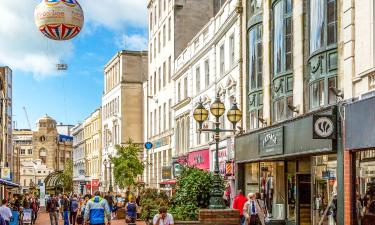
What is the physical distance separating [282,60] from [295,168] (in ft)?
13.1

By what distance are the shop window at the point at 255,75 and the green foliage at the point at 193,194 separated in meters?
6.20

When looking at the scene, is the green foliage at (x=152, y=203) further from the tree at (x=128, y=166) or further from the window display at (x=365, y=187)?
the tree at (x=128, y=166)

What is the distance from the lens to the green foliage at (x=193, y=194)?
2319 cm

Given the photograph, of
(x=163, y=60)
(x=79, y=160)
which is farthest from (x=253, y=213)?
(x=79, y=160)

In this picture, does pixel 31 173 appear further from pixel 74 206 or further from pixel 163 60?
pixel 74 206

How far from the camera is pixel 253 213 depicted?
21469 mm

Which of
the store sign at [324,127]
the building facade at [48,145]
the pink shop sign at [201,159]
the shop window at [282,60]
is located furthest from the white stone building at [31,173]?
the store sign at [324,127]

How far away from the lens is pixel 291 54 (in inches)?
992

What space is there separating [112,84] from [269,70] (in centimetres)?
5743

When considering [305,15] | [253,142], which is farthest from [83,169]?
[305,15]

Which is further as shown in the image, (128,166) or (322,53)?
(128,166)

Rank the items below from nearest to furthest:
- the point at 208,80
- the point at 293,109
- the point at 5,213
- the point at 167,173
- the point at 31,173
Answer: the point at 5,213 → the point at 293,109 → the point at 208,80 → the point at 167,173 → the point at 31,173

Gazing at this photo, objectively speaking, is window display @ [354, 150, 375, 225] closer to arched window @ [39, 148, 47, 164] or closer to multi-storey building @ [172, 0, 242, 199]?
multi-storey building @ [172, 0, 242, 199]

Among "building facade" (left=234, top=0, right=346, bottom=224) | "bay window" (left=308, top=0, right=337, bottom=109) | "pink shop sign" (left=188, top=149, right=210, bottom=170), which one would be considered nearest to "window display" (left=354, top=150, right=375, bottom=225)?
"building facade" (left=234, top=0, right=346, bottom=224)
